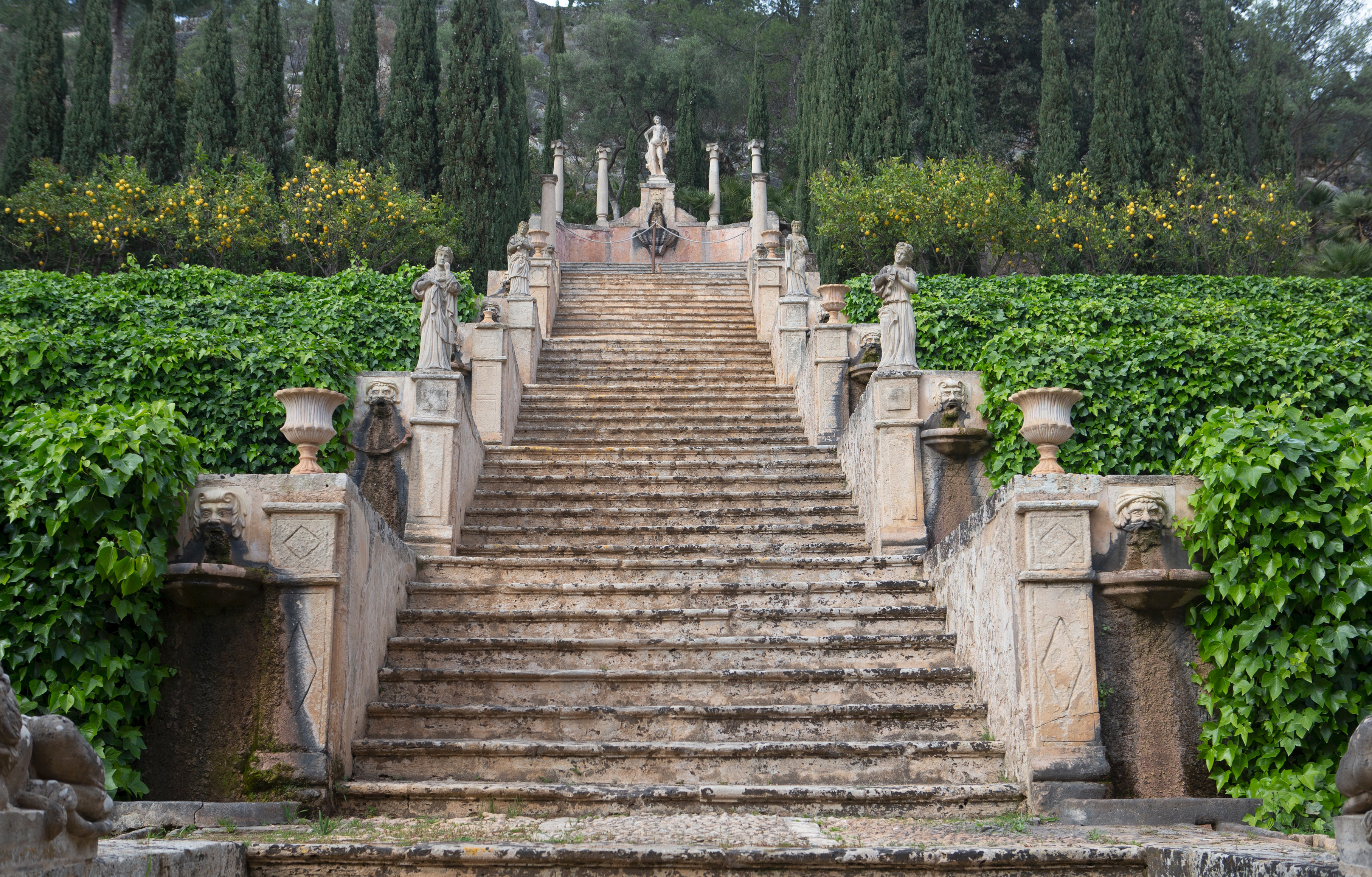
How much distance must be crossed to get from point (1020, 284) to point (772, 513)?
8.54 metres

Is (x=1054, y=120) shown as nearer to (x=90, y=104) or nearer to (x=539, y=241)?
(x=539, y=241)

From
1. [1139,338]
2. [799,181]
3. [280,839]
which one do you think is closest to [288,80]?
[799,181]

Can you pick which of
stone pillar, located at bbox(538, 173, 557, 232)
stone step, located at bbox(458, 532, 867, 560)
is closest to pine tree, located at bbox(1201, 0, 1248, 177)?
stone pillar, located at bbox(538, 173, 557, 232)

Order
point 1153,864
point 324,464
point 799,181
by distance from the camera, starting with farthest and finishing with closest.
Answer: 1. point 799,181
2. point 324,464
3. point 1153,864

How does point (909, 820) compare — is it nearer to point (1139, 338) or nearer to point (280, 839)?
point (280, 839)

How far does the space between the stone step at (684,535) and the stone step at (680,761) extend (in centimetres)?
294

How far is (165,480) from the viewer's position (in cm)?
571

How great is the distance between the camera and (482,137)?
23656 millimetres

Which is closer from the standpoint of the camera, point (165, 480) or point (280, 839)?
point (280, 839)

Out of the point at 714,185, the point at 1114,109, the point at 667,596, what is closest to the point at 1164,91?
the point at 1114,109

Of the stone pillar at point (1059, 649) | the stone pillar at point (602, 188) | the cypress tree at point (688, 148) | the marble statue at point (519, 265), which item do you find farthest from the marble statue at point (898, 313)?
the cypress tree at point (688, 148)

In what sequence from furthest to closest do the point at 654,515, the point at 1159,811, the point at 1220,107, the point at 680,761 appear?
the point at 1220,107 → the point at 654,515 → the point at 680,761 → the point at 1159,811

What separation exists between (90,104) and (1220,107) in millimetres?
25460

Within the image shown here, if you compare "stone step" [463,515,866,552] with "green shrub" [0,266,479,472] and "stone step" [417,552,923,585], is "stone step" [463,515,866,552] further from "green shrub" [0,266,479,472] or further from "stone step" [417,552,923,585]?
"green shrub" [0,266,479,472]
